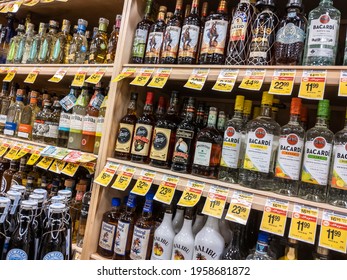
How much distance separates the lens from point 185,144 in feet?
4.21

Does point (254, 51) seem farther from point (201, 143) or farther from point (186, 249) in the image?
point (186, 249)

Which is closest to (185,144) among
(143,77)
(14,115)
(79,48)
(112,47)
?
(143,77)

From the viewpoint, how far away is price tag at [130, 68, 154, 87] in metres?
1.30

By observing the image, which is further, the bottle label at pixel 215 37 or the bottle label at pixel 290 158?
the bottle label at pixel 215 37

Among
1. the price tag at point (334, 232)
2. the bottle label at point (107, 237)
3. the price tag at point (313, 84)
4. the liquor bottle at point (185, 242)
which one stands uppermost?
the price tag at point (313, 84)

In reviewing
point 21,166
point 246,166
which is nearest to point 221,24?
point 246,166

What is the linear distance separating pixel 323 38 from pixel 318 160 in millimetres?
411

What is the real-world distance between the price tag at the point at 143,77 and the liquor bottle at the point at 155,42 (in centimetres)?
7

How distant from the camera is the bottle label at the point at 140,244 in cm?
128

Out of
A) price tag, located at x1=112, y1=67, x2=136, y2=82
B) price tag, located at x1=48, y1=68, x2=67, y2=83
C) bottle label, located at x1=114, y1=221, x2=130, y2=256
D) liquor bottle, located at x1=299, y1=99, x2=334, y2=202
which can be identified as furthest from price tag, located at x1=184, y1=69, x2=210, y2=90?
price tag, located at x1=48, y1=68, x2=67, y2=83

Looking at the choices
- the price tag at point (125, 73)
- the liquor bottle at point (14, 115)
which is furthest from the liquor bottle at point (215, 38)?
the liquor bottle at point (14, 115)

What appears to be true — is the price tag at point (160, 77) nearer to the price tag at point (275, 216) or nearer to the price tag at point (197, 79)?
the price tag at point (197, 79)

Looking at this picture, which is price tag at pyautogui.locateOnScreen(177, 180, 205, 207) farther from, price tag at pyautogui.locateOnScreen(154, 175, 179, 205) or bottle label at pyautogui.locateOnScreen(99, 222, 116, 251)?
bottle label at pyautogui.locateOnScreen(99, 222, 116, 251)

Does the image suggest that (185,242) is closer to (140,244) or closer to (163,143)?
(140,244)
